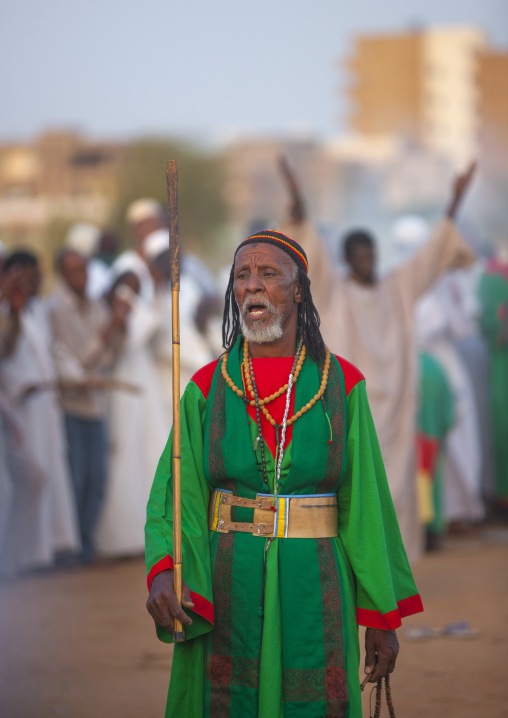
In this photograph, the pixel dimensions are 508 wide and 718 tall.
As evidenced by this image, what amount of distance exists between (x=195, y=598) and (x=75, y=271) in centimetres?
612

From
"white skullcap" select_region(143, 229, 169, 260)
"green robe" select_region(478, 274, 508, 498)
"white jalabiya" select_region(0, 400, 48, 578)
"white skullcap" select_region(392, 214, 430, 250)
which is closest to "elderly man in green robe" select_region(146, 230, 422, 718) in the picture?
"white jalabiya" select_region(0, 400, 48, 578)

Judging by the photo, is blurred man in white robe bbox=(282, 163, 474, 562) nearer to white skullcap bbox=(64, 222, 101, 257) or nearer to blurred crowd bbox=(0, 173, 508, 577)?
blurred crowd bbox=(0, 173, 508, 577)

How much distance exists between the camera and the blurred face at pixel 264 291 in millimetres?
3607

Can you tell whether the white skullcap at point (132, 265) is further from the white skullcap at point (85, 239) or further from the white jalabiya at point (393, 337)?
the white jalabiya at point (393, 337)

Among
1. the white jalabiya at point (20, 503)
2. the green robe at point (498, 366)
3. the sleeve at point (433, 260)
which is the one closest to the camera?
the sleeve at point (433, 260)

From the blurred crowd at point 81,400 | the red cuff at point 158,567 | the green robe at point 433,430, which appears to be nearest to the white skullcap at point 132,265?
the blurred crowd at point 81,400

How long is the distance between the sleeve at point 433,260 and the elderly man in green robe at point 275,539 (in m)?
4.20

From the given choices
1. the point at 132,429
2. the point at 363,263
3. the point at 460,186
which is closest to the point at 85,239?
the point at 132,429

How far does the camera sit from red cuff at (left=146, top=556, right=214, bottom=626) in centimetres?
337

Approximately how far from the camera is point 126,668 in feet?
19.9

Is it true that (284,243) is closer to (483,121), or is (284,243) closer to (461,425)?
(461,425)

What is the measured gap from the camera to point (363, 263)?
25.3 feet

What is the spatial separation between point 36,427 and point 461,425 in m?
4.37

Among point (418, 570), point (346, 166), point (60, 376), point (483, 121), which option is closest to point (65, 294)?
Result: point (60, 376)
